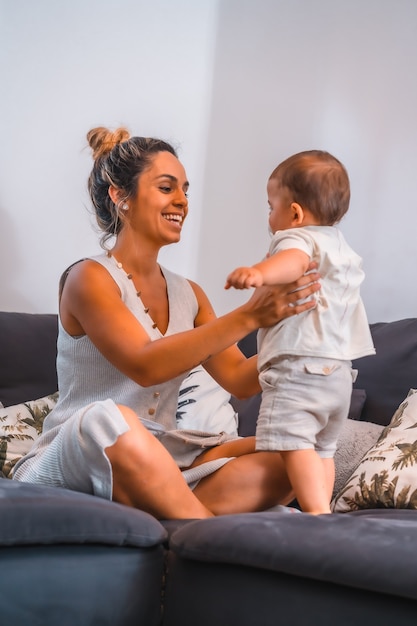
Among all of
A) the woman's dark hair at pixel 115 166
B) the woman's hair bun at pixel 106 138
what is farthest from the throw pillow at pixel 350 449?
the woman's hair bun at pixel 106 138

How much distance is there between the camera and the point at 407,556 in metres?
1.29

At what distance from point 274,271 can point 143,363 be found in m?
0.38

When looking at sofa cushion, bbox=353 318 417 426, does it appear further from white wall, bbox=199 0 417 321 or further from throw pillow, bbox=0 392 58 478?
throw pillow, bbox=0 392 58 478

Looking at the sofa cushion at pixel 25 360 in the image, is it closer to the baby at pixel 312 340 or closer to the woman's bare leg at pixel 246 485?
the woman's bare leg at pixel 246 485

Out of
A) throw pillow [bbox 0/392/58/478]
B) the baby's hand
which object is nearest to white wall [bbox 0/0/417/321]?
throw pillow [bbox 0/392/58/478]

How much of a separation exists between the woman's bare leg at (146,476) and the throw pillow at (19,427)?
0.65 m

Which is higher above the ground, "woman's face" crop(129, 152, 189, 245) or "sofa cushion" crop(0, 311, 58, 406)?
"woman's face" crop(129, 152, 189, 245)

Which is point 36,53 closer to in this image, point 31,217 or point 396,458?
point 31,217

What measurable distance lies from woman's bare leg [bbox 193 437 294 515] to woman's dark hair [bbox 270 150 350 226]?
21.1 inches

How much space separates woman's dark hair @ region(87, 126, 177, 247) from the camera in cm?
223

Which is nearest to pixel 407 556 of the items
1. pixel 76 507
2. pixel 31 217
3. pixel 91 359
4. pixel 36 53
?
pixel 76 507

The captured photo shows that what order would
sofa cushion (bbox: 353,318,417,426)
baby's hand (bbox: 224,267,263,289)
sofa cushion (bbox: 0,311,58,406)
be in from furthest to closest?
1. sofa cushion (bbox: 0,311,58,406)
2. sofa cushion (bbox: 353,318,417,426)
3. baby's hand (bbox: 224,267,263,289)

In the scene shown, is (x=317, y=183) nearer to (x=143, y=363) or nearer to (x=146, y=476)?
(x=143, y=363)

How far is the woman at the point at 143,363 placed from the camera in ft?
5.39
